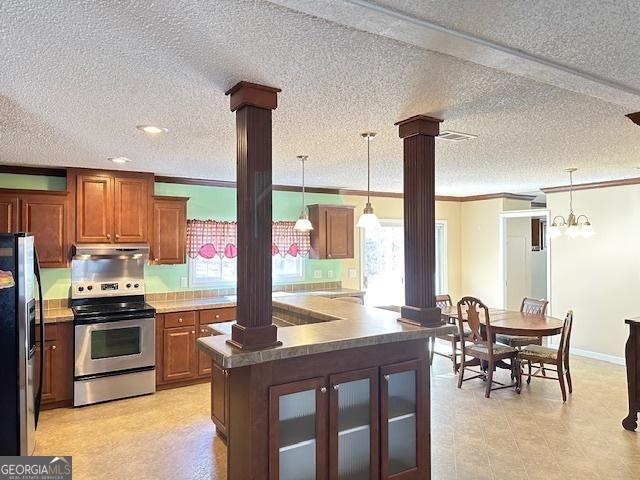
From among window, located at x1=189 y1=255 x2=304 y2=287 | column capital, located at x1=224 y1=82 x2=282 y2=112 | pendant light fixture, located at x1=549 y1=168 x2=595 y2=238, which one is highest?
column capital, located at x1=224 y1=82 x2=282 y2=112

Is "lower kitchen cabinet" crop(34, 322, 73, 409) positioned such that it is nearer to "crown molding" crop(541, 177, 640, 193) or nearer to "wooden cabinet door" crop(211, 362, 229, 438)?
"wooden cabinet door" crop(211, 362, 229, 438)

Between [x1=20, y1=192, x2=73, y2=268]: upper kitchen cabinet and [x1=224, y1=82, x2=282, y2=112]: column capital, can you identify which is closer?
[x1=224, y1=82, x2=282, y2=112]: column capital

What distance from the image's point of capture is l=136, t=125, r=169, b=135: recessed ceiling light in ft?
9.35

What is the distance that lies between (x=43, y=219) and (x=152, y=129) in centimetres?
213

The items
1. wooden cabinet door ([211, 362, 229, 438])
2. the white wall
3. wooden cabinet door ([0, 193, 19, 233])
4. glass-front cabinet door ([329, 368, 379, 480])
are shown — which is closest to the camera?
glass-front cabinet door ([329, 368, 379, 480])

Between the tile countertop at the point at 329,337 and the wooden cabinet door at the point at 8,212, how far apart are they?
97.1 inches

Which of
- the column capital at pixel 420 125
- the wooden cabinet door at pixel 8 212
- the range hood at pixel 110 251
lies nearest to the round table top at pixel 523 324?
the column capital at pixel 420 125

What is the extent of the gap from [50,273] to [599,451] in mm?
5187

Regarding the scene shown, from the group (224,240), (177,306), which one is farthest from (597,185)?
(177,306)

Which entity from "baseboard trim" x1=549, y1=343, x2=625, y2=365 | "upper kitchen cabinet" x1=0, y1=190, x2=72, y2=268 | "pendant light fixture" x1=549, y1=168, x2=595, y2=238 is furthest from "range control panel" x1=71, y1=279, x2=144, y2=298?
"baseboard trim" x1=549, y1=343, x2=625, y2=365

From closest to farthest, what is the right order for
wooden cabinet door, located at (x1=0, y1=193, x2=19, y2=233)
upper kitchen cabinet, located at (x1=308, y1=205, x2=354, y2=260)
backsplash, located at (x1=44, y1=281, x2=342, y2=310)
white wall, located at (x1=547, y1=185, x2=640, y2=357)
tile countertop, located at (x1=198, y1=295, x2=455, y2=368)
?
tile countertop, located at (x1=198, y1=295, x2=455, y2=368) → wooden cabinet door, located at (x1=0, y1=193, x2=19, y2=233) → backsplash, located at (x1=44, y1=281, x2=342, y2=310) → white wall, located at (x1=547, y1=185, x2=640, y2=357) → upper kitchen cabinet, located at (x1=308, y1=205, x2=354, y2=260)

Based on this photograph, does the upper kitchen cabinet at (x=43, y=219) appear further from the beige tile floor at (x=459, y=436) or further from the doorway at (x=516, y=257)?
the doorway at (x=516, y=257)

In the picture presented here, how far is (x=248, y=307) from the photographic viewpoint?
7.02ft

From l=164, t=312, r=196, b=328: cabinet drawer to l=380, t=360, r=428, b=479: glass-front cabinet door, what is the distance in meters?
2.83
